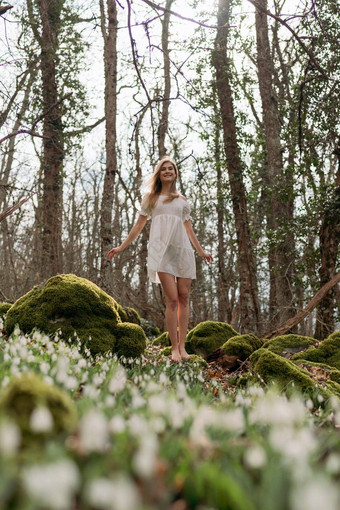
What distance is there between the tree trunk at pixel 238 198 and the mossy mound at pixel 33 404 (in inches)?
351

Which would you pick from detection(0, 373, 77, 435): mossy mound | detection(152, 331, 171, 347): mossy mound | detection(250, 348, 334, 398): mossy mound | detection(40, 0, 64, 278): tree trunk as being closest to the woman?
detection(250, 348, 334, 398): mossy mound

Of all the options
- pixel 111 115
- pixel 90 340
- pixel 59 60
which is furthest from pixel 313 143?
pixel 59 60

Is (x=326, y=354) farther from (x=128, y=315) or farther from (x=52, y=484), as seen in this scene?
(x=52, y=484)

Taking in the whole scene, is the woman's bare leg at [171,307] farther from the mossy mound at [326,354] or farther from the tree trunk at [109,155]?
the tree trunk at [109,155]

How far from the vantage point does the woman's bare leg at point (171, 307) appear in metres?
6.59

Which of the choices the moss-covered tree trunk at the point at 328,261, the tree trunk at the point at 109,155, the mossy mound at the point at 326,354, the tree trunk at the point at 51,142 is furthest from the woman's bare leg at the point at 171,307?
the tree trunk at the point at 51,142

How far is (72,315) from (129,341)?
0.86 metres

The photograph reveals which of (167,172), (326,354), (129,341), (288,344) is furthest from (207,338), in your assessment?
(167,172)

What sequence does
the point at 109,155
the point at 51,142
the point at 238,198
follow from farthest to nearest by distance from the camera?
the point at 51,142 → the point at 238,198 → the point at 109,155

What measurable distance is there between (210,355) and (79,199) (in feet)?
55.2

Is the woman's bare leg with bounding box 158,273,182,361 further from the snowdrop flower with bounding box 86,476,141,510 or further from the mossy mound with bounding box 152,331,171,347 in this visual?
the snowdrop flower with bounding box 86,476,141,510

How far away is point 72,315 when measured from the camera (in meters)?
6.35

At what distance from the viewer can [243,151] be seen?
12.3 metres

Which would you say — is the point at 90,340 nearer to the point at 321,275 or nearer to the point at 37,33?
the point at 321,275
